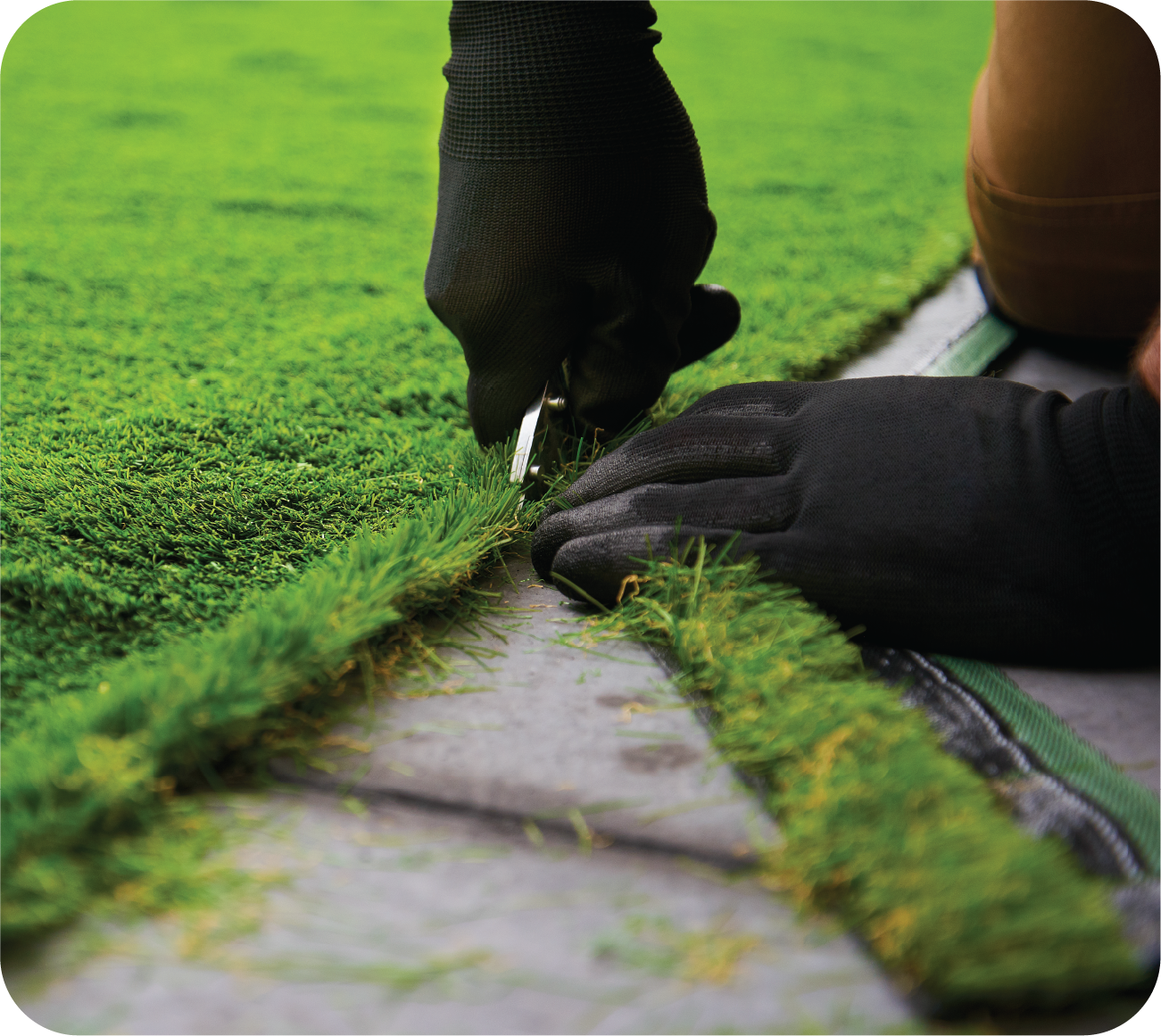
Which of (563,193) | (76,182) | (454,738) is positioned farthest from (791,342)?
(76,182)

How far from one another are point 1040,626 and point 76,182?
3083mm

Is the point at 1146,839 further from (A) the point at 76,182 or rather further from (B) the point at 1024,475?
(A) the point at 76,182

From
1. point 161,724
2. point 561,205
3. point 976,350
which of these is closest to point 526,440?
point 561,205

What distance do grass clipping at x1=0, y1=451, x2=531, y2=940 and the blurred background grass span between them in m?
0.12

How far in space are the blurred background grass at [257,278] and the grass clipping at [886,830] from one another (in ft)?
1.90

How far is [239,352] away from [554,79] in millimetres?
922

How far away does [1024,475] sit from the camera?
3.55 feet

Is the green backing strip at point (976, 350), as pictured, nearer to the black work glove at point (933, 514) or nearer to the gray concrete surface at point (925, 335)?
the gray concrete surface at point (925, 335)

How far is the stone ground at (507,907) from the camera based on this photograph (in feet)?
2.10

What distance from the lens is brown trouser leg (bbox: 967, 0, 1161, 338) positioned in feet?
5.47

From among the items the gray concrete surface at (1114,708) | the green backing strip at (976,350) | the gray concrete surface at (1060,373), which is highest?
the green backing strip at (976,350)

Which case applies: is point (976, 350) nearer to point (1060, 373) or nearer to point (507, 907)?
point (1060, 373)

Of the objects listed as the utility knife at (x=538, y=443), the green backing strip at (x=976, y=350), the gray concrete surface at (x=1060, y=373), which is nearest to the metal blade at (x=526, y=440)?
the utility knife at (x=538, y=443)

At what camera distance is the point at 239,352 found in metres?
1.89
